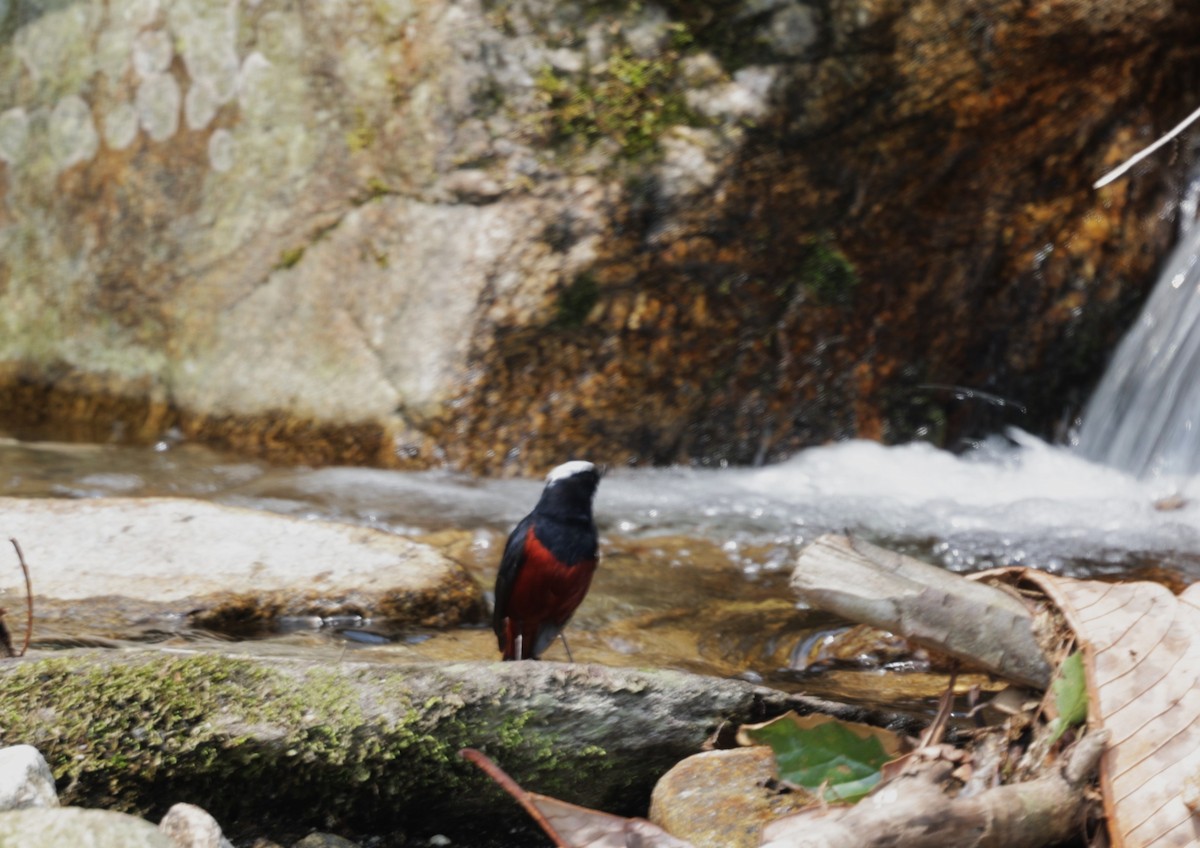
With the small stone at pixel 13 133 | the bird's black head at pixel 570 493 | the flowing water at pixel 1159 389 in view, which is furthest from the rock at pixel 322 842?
the small stone at pixel 13 133

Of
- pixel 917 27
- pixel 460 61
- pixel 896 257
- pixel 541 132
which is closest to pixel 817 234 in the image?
pixel 896 257

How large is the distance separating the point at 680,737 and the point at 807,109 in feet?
15.0

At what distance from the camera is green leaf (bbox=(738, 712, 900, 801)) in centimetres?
259

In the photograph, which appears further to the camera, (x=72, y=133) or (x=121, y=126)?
(x=72, y=133)

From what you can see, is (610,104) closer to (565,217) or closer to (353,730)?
(565,217)

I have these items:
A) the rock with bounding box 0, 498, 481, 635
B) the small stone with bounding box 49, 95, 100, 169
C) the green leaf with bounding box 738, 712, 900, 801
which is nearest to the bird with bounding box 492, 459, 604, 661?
the rock with bounding box 0, 498, 481, 635

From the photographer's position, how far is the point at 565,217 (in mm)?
6340

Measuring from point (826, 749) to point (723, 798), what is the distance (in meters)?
0.27

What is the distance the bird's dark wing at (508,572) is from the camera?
3904 mm

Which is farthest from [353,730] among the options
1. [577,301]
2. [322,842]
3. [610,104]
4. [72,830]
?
[610,104]

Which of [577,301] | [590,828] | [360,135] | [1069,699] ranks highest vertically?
[360,135]

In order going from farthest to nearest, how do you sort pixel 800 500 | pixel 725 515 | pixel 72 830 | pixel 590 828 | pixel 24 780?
pixel 800 500 < pixel 725 515 < pixel 590 828 < pixel 24 780 < pixel 72 830

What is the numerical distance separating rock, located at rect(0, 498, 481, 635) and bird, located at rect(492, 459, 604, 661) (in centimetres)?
41

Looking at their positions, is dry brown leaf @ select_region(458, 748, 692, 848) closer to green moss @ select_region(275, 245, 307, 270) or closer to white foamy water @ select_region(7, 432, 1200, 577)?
white foamy water @ select_region(7, 432, 1200, 577)
